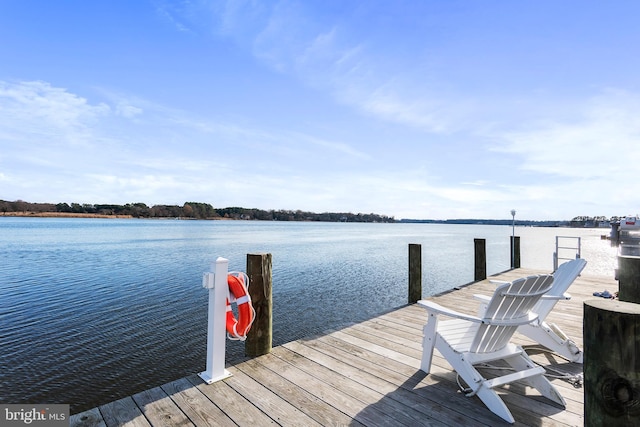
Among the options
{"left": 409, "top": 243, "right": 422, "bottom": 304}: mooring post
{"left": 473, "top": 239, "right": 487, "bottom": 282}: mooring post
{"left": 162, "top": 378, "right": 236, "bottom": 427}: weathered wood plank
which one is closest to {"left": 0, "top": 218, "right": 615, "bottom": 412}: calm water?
{"left": 409, "top": 243, "right": 422, "bottom": 304}: mooring post

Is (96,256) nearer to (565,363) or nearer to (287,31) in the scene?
(287,31)

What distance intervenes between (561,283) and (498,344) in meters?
1.36

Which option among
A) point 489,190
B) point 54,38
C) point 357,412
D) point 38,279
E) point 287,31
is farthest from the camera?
point 489,190

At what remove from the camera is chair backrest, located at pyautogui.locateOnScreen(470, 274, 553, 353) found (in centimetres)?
239

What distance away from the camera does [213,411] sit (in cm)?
234

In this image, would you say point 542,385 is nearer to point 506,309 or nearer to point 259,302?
point 506,309

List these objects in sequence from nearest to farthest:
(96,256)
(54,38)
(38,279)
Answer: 1. (54,38)
2. (38,279)
3. (96,256)

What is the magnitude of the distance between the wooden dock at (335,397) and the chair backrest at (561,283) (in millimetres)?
504

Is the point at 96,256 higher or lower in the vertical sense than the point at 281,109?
lower

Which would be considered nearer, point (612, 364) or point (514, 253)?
point (612, 364)

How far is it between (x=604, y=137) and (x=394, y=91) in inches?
267

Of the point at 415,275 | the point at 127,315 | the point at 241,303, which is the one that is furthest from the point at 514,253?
the point at 127,315

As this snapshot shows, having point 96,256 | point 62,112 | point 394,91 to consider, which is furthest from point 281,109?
point 96,256

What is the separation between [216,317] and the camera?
Result: 9.22ft
